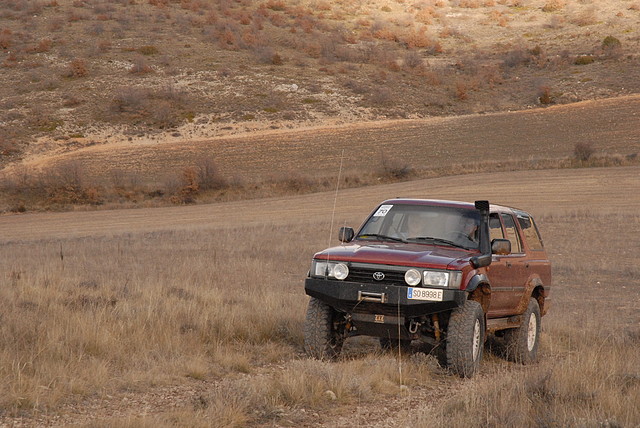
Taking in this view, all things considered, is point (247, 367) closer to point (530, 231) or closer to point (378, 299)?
point (378, 299)

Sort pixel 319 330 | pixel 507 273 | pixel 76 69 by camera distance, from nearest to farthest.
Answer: pixel 319 330
pixel 507 273
pixel 76 69

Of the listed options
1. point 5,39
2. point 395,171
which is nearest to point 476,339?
point 395,171

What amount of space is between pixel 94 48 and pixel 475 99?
107 ft

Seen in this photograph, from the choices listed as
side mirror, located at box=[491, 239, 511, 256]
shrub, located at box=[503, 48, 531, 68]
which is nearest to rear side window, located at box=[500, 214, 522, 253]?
side mirror, located at box=[491, 239, 511, 256]

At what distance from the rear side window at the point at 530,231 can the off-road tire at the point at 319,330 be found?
130 inches

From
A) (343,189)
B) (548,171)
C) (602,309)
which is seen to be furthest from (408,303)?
(548,171)

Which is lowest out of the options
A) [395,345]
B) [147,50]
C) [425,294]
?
[395,345]

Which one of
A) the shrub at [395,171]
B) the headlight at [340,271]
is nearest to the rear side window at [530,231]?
the headlight at [340,271]

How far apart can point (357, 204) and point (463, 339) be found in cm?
3193

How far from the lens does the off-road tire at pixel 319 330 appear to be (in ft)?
31.9

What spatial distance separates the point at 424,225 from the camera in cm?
1062

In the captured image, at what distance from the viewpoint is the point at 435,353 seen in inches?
411

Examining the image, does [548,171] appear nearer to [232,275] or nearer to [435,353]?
[232,275]

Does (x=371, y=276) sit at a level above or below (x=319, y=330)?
above
